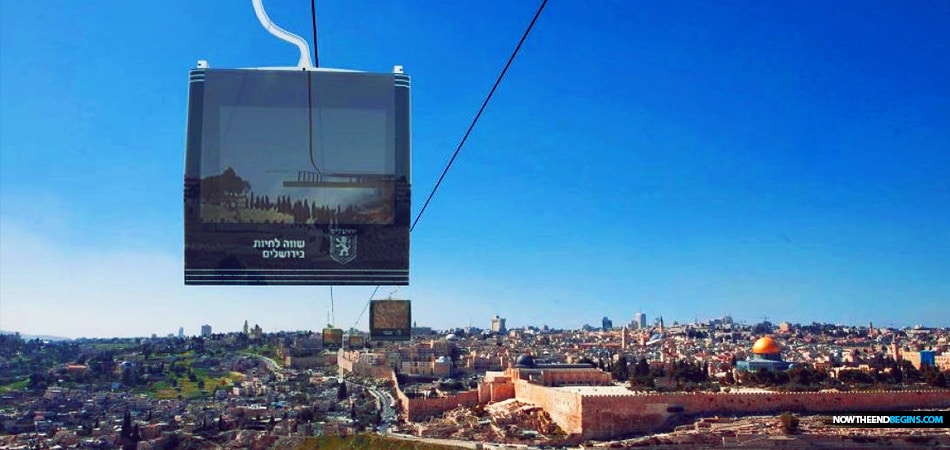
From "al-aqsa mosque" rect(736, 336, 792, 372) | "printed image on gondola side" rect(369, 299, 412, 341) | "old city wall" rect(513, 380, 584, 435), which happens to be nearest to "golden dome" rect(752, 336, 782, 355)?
"al-aqsa mosque" rect(736, 336, 792, 372)

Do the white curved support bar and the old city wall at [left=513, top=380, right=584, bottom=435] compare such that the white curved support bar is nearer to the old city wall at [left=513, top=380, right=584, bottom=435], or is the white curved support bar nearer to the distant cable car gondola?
the distant cable car gondola

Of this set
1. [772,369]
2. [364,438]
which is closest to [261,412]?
[364,438]

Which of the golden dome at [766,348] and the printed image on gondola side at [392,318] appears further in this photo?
the golden dome at [766,348]

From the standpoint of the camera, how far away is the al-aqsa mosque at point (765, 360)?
45144mm

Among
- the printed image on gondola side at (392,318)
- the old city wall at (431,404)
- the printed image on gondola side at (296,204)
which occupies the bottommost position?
the old city wall at (431,404)

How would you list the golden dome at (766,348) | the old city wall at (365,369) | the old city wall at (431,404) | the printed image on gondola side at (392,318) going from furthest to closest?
1. the old city wall at (365,369)
2. the golden dome at (766,348)
3. the old city wall at (431,404)
4. the printed image on gondola side at (392,318)

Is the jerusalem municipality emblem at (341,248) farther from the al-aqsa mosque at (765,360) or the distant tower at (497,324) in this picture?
the distant tower at (497,324)

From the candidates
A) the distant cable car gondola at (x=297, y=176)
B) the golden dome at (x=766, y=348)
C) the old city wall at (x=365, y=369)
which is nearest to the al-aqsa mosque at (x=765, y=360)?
the golden dome at (x=766, y=348)

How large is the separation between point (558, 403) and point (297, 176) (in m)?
31.0

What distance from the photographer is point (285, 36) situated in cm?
365

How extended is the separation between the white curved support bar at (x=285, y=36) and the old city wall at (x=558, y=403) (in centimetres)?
2833

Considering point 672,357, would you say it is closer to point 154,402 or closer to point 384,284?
point 154,402

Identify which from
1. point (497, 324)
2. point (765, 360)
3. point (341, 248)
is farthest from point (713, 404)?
point (497, 324)

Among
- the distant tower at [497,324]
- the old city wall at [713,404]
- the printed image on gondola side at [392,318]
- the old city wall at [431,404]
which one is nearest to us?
the printed image on gondola side at [392,318]
